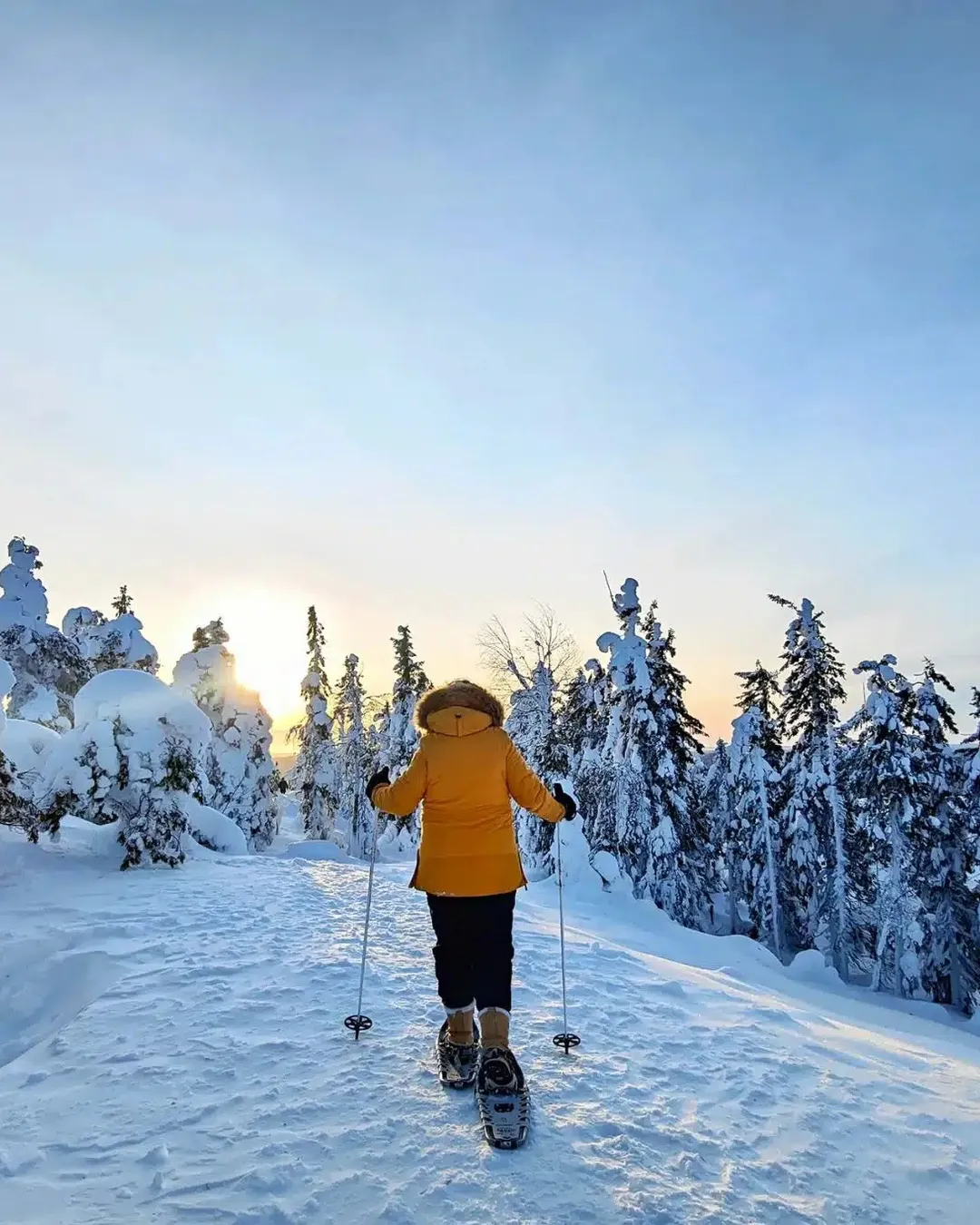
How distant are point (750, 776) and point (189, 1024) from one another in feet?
85.3

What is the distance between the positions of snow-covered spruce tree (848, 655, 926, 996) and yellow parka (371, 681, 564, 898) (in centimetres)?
2133

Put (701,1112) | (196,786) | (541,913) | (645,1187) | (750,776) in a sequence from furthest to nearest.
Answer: (750,776) < (196,786) < (541,913) < (701,1112) < (645,1187)

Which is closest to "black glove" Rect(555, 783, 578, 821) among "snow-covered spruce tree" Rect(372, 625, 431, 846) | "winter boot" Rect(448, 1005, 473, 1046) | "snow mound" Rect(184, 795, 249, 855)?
"winter boot" Rect(448, 1005, 473, 1046)

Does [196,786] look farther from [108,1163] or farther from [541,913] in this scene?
[108,1163]

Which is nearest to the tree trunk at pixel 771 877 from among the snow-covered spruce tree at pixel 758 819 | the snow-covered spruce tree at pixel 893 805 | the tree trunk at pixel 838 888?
the snow-covered spruce tree at pixel 758 819

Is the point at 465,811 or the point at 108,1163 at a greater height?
the point at 465,811

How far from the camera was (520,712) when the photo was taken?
34.2 metres

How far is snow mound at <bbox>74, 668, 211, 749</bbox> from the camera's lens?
42.4 ft

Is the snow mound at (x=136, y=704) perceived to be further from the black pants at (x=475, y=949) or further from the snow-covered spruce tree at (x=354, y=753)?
the snow-covered spruce tree at (x=354, y=753)

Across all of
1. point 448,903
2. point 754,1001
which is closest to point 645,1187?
point 448,903

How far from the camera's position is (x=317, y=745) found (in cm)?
3709

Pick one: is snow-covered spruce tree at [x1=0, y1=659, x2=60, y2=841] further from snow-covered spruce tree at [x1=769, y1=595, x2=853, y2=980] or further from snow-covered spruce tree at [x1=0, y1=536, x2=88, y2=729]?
snow-covered spruce tree at [x1=769, y1=595, x2=853, y2=980]

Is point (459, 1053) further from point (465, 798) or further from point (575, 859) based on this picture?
point (575, 859)

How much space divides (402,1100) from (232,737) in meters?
25.5
